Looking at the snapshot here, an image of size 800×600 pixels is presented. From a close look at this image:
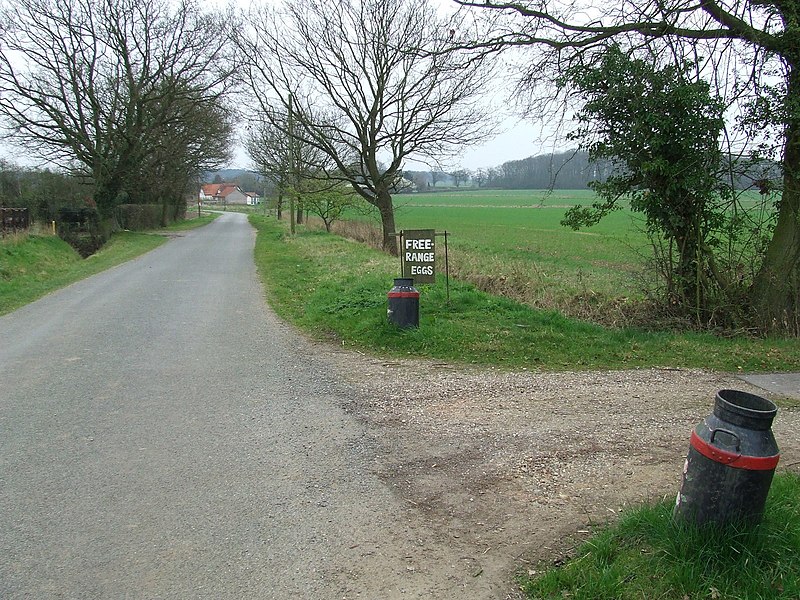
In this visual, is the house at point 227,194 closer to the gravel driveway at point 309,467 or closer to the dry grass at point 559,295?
the dry grass at point 559,295

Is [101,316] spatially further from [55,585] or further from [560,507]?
[560,507]

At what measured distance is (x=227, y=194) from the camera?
148625 mm

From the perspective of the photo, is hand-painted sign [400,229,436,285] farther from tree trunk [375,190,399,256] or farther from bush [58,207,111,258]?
bush [58,207,111,258]

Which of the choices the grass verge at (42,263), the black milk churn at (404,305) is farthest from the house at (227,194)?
the black milk churn at (404,305)

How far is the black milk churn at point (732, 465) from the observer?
2.96 meters

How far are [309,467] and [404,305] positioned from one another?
4.35 m

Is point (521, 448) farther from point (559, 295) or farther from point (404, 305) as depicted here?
Answer: point (559, 295)

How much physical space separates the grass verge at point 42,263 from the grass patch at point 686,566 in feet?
38.8

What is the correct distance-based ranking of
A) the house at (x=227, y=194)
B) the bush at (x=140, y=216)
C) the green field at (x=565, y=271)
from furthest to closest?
the house at (x=227, y=194), the bush at (x=140, y=216), the green field at (x=565, y=271)

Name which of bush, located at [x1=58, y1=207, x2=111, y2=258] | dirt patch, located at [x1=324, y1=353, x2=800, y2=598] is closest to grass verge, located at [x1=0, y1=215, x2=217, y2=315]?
bush, located at [x1=58, y1=207, x2=111, y2=258]

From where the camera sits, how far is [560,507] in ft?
12.9

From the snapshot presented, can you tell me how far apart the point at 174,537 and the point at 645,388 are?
4.86m

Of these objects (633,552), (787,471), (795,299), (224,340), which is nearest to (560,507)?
(633,552)

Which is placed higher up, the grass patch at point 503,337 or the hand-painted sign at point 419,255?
the hand-painted sign at point 419,255
